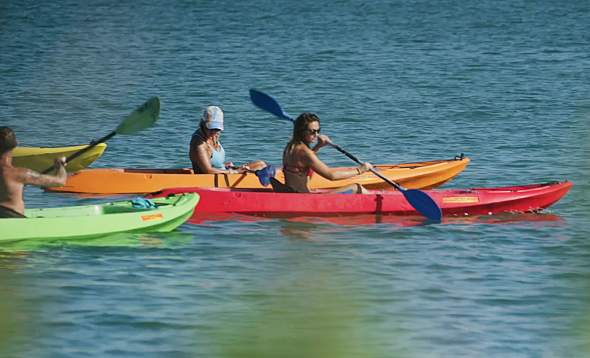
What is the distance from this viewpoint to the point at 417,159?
17.1m

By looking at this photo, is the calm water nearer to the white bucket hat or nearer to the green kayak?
the green kayak

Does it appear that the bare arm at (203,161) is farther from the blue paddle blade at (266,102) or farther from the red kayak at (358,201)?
the blue paddle blade at (266,102)

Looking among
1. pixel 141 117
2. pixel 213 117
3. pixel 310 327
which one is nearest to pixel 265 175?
pixel 213 117

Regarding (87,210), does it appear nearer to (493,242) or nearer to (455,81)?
(493,242)

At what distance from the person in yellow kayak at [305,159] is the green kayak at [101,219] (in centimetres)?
99

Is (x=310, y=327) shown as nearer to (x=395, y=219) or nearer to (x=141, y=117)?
(x=141, y=117)

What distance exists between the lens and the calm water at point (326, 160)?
6.57ft

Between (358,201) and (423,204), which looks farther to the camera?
(358,201)

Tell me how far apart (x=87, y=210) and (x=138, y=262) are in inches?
36.9

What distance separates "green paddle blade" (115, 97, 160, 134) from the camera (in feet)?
36.0

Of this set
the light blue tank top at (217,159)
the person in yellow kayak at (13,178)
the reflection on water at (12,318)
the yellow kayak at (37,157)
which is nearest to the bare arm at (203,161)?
the light blue tank top at (217,159)

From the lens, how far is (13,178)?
9.23m

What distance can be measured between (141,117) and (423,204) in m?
2.56

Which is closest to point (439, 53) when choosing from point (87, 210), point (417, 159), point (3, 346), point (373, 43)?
point (373, 43)
